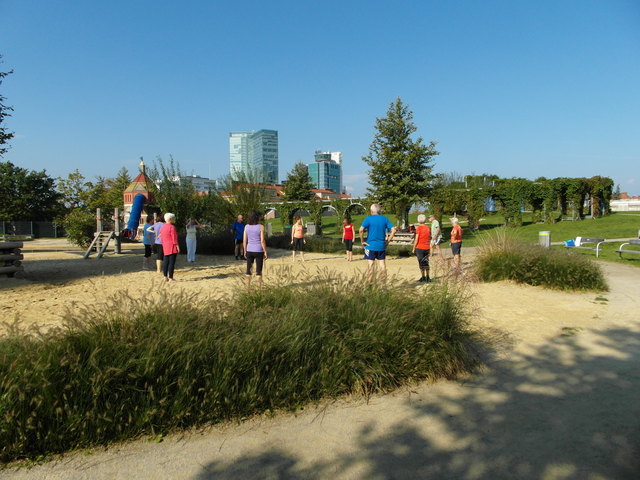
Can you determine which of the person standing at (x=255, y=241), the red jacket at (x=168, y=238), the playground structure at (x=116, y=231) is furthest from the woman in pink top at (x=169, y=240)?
the playground structure at (x=116, y=231)

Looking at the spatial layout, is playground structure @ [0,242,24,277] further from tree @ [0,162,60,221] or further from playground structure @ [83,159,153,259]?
tree @ [0,162,60,221]

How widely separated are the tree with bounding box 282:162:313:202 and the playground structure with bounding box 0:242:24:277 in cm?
5086

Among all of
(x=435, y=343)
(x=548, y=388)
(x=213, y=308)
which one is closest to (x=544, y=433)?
(x=548, y=388)

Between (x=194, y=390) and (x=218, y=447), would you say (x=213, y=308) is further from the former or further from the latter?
(x=218, y=447)

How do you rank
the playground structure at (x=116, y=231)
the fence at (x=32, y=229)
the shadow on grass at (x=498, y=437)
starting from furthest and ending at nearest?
1. the fence at (x=32, y=229)
2. the playground structure at (x=116, y=231)
3. the shadow on grass at (x=498, y=437)

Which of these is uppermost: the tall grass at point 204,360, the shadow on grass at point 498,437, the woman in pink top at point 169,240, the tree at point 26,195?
the tree at point 26,195

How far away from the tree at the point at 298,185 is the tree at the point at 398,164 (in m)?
30.1

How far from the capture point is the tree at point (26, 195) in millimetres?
51062

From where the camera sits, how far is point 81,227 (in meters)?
19.1

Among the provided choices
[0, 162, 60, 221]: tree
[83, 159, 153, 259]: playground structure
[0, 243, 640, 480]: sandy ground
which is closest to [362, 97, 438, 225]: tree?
[83, 159, 153, 259]: playground structure

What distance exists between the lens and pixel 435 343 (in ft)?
15.1

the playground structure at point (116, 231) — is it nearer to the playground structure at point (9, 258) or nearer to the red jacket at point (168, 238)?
the playground structure at point (9, 258)

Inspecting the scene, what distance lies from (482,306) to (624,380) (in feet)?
10.7

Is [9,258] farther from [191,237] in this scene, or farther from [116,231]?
[116,231]
